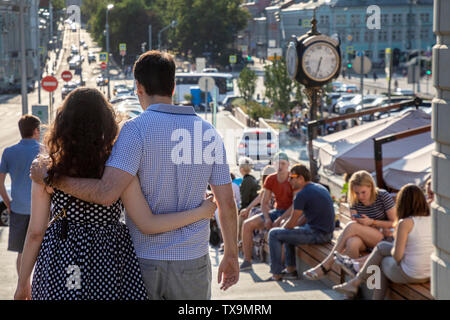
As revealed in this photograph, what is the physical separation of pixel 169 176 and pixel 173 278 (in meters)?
0.43

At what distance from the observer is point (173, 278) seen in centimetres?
346

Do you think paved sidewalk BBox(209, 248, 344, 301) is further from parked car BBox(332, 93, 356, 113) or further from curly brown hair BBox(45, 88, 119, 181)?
parked car BBox(332, 93, 356, 113)

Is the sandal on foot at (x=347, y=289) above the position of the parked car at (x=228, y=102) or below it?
above

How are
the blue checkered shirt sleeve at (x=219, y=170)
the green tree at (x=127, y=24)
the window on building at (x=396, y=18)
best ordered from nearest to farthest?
the blue checkered shirt sleeve at (x=219, y=170) → the window on building at (x=396, y=18) → the green tree at (x=127, y=24)

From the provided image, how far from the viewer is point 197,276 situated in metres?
3.51

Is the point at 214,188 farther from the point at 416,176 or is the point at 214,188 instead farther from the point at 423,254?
the point at 416,176

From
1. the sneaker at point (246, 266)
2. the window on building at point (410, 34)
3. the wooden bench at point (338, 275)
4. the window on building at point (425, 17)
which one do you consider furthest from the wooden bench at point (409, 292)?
the window on building at point (410, 34)

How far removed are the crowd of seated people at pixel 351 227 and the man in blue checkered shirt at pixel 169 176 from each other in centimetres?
340

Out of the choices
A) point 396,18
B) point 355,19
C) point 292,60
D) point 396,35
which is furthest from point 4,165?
point 396,35

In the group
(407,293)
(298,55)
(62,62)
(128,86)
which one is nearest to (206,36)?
(62,62)

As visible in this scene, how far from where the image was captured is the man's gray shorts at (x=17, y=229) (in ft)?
22.9

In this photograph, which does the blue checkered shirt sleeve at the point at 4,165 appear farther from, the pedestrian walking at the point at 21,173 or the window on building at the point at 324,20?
the window on building at the point at 324,20

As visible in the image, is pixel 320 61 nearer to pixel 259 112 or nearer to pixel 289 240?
pixel 289 240

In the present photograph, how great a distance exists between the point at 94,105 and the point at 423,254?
4.04 m
